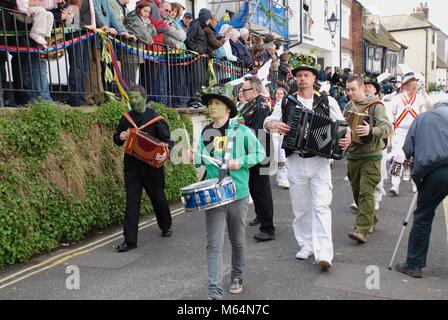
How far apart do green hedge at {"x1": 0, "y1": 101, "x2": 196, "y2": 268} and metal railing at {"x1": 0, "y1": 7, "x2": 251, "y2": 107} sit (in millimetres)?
652

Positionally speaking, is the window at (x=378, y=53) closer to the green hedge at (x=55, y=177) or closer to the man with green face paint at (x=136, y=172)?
the green hedge at (x=55, y=177)

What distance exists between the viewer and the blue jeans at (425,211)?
15.6 ft

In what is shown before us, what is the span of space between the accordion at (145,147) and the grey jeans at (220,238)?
6.09 feet

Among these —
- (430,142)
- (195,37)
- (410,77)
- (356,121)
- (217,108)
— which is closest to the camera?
(217,108)

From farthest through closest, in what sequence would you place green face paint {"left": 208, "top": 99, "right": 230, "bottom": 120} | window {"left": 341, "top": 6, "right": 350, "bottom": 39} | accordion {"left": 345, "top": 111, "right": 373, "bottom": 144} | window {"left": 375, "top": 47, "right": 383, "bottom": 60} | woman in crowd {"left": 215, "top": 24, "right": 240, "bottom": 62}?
window {"left": 375, "top": 47, "right": 383, "bottom": 60} → window {"left": 341, "top": 6, "right": 350, "bottom": 39} → woman in crowd {"left": 215, "top": 24, "right": 240, "bottom": 62} → accordion {"left": 345, "top": 111, "right": 373, "bottom": 144} → green face paint {"left": 208, "top": 99, "right": 230, "bottom": 120}

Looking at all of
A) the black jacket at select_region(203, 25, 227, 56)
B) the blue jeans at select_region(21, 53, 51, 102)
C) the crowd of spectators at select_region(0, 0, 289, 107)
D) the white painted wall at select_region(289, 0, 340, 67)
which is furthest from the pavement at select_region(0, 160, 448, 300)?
the white painted wall at select_region(289, 0, 340, 67)

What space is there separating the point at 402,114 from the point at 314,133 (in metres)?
5.03

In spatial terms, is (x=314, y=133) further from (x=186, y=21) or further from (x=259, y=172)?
(x=186, y=21)

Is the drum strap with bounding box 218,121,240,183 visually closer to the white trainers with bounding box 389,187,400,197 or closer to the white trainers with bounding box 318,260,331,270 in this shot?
the white trainers with bounding box 318,260,331,270

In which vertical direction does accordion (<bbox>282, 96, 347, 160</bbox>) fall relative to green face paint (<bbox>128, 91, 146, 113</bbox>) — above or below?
below

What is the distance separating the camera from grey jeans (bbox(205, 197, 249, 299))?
4.29m

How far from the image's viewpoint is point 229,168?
4.29m

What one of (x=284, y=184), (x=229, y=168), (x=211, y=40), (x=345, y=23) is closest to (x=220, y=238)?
(x=229, y=168)

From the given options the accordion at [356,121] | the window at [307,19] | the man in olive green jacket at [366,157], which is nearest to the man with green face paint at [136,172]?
the accordion at [356,121]
